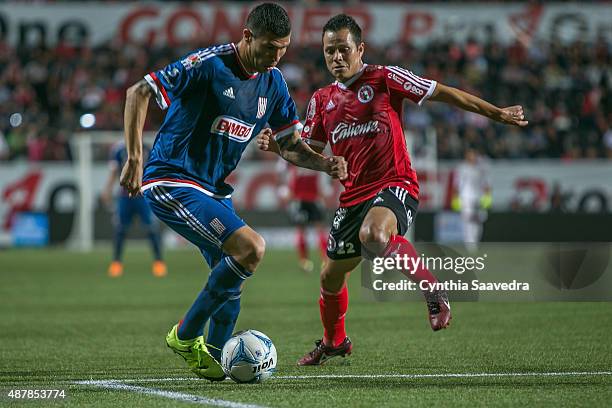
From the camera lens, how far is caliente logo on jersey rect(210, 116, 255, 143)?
6098 mm

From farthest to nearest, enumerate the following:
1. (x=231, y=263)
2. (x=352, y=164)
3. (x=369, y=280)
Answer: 1. (x=369, y=280)
2. (x=352, y=164)
3. (x=231, y=263)

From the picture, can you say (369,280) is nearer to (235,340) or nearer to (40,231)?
(235,340)

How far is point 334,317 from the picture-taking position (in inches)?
286

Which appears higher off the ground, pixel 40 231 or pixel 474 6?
pixel 474 6

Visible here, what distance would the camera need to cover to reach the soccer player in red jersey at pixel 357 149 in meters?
7.01

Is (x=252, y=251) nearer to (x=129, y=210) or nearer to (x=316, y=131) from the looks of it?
(x=316, y=131)

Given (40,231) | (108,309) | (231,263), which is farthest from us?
(40,231)

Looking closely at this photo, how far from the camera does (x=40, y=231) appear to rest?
23.4 m

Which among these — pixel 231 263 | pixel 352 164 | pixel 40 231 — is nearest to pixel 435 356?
pixel 352 164

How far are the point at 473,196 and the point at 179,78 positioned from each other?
1627 centimetres

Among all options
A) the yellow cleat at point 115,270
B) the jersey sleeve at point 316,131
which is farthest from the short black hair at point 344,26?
the yellow cleat at point 115,270

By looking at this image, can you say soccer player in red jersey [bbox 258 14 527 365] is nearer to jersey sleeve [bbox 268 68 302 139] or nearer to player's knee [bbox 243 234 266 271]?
jersey sleeve [bbox 268 68 302 139]

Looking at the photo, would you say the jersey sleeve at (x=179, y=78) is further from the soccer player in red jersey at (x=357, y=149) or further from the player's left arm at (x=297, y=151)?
the soccer player in red jersey at (x=357, y=149)

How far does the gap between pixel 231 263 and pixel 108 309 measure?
5.94 metres
